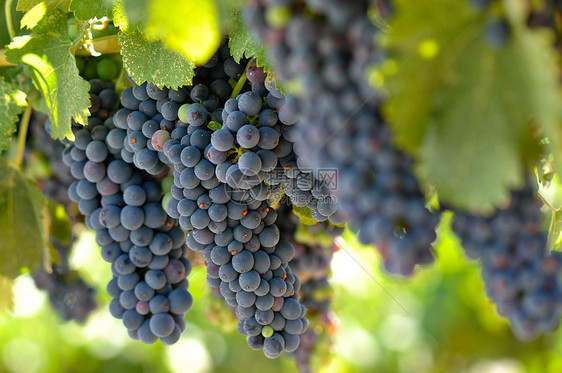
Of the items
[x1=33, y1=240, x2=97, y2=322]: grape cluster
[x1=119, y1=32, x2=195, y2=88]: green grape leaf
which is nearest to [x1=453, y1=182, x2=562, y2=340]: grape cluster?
[x1=119, y1=32, x2=195, y2=88]: green grape leaf

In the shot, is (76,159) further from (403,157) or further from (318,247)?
(403,157)

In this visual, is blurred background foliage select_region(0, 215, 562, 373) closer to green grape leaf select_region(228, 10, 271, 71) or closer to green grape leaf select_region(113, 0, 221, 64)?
A: green grape leaf select_region(228, 10, 271, 71)

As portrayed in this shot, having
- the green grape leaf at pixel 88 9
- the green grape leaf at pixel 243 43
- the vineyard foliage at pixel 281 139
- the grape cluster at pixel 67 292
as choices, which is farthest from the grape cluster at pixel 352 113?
the grape cluster at pixel 67 292

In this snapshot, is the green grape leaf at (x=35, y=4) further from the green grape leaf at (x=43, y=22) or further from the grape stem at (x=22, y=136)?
the grape stem at (x=22, y=136)

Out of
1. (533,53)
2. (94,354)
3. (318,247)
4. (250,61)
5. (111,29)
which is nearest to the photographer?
(533,53)

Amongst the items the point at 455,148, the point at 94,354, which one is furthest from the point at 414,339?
the point at 455,148

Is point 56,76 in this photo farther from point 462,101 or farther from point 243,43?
point 462,101

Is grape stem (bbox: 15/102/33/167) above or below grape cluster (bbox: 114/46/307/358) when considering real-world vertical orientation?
below
